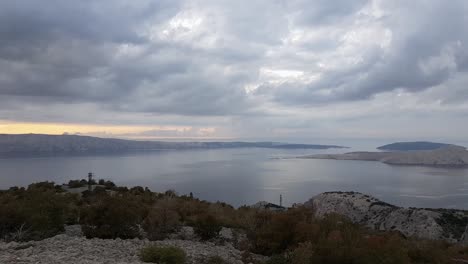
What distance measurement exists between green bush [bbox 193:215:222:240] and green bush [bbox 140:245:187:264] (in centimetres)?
438

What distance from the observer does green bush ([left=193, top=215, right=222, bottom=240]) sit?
15.4 metres

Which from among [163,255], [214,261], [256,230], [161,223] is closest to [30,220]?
[161,223]

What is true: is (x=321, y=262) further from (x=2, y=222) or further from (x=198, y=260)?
(x=2, y=222)

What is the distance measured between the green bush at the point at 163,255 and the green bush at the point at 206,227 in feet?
14.4

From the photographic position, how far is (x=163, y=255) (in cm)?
1064

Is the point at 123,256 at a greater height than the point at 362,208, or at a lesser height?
greater

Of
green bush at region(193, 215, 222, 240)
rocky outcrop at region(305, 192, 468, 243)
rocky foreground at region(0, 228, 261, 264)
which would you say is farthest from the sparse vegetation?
rocky outcrop at region(305, 192, 468, 243)

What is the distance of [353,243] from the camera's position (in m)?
12.3

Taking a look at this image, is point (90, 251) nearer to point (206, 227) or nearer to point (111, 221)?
point (111, 221)

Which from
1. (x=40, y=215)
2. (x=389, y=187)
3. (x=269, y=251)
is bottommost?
(x=389, y=187)

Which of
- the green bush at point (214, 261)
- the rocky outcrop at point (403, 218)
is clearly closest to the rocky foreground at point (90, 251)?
the green bush at point (214, 261)

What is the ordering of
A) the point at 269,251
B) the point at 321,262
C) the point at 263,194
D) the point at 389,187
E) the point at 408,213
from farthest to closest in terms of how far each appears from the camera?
the point at 389,187, the point at 263,194, the point at 408,213, the point at 269,251, the point at 321,262

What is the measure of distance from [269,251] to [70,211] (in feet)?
28.6

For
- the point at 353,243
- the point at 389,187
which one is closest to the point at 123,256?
the point at 353,243
